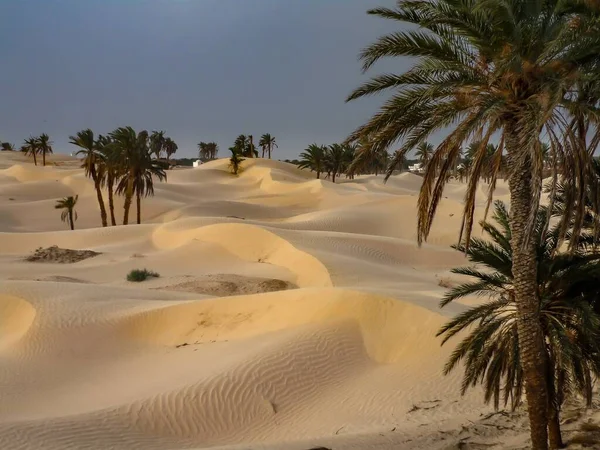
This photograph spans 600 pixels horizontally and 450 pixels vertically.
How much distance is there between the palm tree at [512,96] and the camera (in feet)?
21.2

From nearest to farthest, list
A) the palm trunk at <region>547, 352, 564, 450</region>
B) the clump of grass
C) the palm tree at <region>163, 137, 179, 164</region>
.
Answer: the palm trunk at <region>547, 352, 564, 450</region> < the clump of grass < the palm tree at <region>163, 137, 179, 164</region>

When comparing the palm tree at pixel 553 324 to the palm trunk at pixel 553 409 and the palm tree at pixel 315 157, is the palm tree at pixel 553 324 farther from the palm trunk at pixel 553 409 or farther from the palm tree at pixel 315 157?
the palm tree at pixel 315 157

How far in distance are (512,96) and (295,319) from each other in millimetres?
10510

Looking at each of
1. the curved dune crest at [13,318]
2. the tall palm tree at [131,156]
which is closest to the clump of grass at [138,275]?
the curved dune crest at [13,318]

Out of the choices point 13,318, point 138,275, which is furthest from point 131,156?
point 13,318

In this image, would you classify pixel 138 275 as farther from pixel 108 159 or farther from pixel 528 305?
pixel 528 305

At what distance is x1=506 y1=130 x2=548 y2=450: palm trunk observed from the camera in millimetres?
7211

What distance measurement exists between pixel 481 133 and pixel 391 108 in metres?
1.33

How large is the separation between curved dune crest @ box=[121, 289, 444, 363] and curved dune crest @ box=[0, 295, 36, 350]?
3282 mm

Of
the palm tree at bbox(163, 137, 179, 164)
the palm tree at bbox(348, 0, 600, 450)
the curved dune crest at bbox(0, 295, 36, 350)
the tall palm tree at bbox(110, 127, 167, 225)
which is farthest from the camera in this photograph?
the palm tree at bbox(163, 137, 179, 164)

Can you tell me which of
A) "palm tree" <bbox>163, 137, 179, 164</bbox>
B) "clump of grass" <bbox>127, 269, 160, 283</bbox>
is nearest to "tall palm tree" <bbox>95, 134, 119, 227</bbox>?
"clump of grass" <bbox>127, 269, 160, 283</bbox>

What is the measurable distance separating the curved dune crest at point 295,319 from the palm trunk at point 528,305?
626 cm

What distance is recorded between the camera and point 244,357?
1356cm

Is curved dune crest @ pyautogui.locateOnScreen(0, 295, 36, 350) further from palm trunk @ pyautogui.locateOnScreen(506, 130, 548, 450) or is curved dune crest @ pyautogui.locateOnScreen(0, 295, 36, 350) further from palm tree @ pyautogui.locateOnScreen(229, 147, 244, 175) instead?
palm tree @ pyautogui.locateOnScreen(229, 147, 244, 175)
